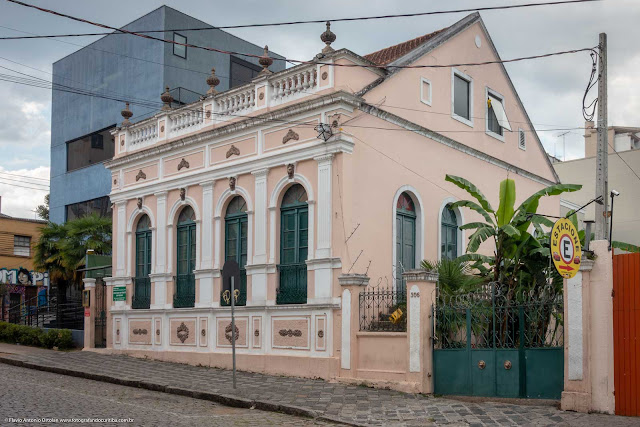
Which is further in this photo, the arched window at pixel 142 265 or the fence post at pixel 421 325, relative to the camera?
the arched window at pixel 142 265

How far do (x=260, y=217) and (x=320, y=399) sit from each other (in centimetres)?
596

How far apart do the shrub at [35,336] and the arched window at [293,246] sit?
30.6 feet

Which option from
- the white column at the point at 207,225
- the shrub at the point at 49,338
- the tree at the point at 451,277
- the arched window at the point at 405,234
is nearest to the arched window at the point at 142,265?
the white column at the point at 207,225

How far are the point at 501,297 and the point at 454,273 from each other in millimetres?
1885

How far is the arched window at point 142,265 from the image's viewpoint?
2208 cm

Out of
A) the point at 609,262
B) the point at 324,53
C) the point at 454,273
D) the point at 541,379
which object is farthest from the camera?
the point at 324,53

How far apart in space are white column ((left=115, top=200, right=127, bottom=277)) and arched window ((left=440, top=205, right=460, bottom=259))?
31.4 ft

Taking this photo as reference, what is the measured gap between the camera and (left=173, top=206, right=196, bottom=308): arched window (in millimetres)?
20547

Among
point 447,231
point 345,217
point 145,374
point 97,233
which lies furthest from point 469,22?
point 97,233

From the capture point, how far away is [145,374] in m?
17.7

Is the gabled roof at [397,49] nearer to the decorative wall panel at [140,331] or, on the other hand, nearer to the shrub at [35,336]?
the decorative wall panel at [140,331]

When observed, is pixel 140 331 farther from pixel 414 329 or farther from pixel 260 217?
pixel 414 329

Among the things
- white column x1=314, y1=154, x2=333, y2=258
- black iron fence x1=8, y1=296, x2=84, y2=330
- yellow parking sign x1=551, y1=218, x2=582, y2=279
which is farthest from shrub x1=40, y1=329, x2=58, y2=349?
yellow parking sign x1=551, y1=218, x2=582, y2=279

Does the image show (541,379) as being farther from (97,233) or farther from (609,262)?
(97,233)
